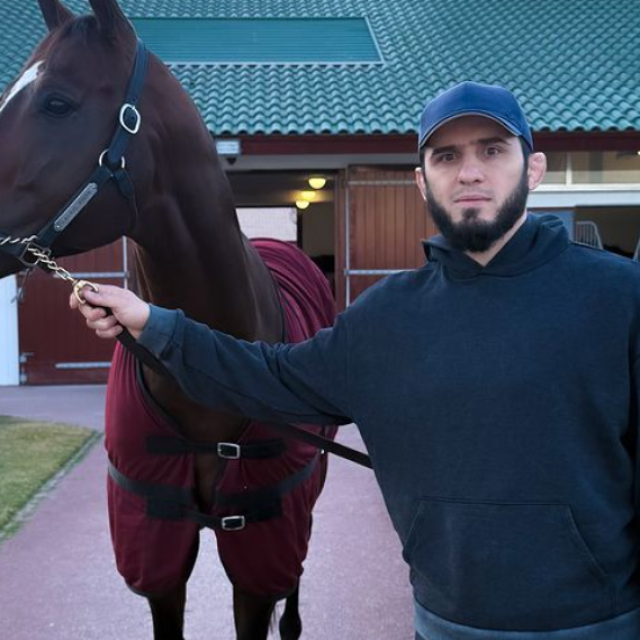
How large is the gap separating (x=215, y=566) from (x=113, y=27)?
2715 mm

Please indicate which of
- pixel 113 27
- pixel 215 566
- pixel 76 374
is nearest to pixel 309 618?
pixel 215 566

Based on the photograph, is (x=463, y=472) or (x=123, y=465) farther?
(x=123, y=465)

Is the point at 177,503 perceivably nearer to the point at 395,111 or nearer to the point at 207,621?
the point at 207,621

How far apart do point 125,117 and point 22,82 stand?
211 millimetres

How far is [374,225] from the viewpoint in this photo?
8680 millimetres

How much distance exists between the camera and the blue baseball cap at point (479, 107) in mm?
1327

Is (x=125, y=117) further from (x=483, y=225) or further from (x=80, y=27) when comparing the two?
(x=483, y=225)

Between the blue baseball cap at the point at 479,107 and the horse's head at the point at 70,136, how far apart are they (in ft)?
2.14

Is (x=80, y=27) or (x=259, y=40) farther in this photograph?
(x=259, y=40)

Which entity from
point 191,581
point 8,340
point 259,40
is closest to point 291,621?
point 191,581

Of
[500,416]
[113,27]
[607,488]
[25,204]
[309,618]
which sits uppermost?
[113,27]

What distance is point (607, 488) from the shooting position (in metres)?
1.28

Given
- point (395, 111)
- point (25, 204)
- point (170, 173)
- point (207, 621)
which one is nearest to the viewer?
point (25, 204)

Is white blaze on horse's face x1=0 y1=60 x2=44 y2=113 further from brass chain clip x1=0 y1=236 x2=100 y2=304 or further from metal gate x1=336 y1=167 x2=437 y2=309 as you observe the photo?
metal gate x1=336 y1=167 x2=437 y2=309
